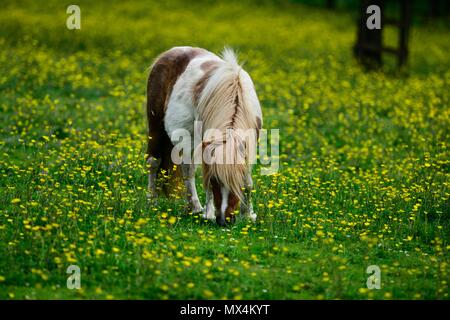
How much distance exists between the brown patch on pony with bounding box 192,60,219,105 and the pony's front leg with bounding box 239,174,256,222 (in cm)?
129

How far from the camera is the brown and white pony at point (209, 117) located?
22.3 feet

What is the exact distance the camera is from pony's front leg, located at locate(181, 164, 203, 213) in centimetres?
811

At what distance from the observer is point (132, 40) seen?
21.2m

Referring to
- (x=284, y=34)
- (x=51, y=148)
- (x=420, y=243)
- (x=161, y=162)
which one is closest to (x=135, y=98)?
(x=51, y=148)

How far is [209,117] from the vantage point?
739 cm

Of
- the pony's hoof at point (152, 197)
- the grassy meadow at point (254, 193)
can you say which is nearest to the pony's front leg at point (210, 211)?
the grassy meadow at point (254, 193)

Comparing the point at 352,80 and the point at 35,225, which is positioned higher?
the point at 352,80

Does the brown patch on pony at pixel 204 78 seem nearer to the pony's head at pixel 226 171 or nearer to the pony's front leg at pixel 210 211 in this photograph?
the pony's head at pixel 226 171

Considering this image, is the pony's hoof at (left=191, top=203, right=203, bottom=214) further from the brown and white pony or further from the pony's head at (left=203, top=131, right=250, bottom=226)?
the pony's head at (left=203, top=131, right=250, bottom=226)

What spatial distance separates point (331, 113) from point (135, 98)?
4372 mm

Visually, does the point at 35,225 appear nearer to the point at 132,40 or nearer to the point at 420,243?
the point at 420,243

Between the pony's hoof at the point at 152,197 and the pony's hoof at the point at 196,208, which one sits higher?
the pony's hoof at the point at 152,197

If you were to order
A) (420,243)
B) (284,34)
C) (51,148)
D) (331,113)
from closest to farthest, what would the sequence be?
(420,243) < (51,148) < (331,113) < (284,34)

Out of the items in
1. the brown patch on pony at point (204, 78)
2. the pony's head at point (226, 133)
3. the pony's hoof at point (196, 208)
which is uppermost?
the brown patch on pony at point (204, 78)
